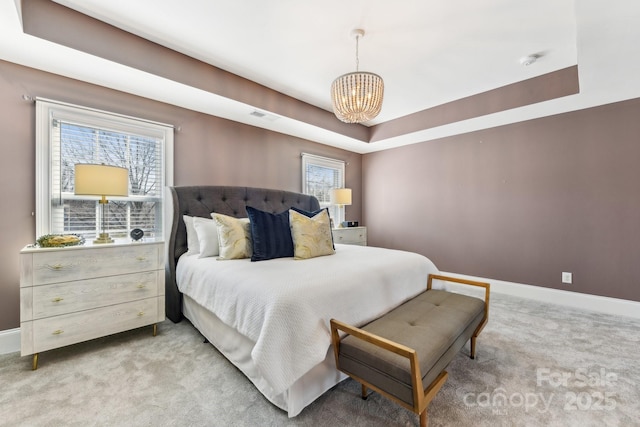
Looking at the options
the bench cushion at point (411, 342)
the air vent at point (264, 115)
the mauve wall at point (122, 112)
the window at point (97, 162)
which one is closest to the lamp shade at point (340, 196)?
the mauve wall at point (122, 112)

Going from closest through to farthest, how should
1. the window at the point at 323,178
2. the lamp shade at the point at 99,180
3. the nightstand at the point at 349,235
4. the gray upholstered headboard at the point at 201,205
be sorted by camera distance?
1. the lamp shade at the point at 99,180
2. the gray upholstered headboard at the point at 201,205
3. the nightstand at the point at 349,235
4. the window at the point at 323,178

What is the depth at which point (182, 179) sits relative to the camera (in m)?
2.95

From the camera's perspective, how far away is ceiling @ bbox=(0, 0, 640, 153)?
6.13 feet

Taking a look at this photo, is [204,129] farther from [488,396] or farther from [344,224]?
[488,396]

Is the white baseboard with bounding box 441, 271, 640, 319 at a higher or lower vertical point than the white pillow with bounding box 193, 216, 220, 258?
lower

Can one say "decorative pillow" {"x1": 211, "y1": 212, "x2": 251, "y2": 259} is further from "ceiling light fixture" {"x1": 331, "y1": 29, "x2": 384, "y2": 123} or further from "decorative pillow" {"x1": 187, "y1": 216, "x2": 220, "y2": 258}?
"ceiling light fixture" {"x1": 331, "y1": 29, "x2": 384, "y2": 123}

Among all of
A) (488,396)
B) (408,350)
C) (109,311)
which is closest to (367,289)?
(408,350)

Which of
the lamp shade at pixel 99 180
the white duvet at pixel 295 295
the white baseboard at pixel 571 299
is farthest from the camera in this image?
the white baseboard at pixel 571 299

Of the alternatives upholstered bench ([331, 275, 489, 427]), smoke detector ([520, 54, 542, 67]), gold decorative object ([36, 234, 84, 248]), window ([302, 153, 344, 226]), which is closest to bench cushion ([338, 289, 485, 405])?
upholstered bench ([331, 275, 489, 427])

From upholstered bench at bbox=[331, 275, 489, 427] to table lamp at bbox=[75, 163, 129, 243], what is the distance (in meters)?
2.02

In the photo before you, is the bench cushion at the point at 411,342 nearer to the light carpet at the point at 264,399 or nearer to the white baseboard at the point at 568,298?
the light carpet at the point at 264,399

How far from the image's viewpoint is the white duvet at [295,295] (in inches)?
51.8

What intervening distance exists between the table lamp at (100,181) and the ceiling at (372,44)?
0.83 m

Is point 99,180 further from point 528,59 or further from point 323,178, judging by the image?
point 528,59
